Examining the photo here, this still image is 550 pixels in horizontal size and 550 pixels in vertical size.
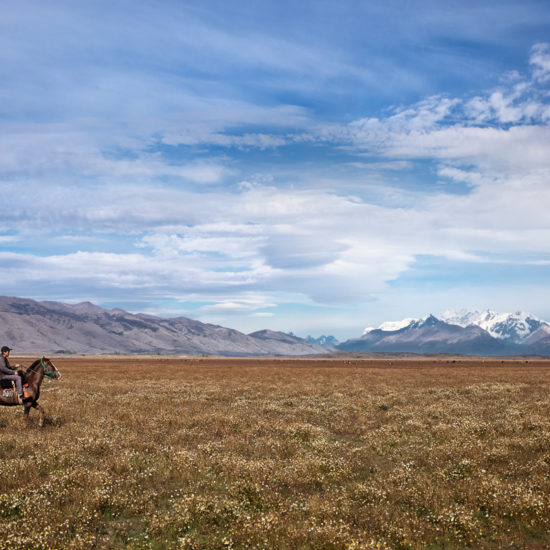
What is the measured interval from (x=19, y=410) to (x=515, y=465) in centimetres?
2503

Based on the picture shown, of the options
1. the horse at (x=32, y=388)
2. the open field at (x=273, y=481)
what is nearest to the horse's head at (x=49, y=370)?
the horse at (x=32, y=388)

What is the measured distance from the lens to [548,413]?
24.1 meters

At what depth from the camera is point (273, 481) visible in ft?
41.3

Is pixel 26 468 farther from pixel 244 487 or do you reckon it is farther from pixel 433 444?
pixel 433 444

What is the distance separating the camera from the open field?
366 inches

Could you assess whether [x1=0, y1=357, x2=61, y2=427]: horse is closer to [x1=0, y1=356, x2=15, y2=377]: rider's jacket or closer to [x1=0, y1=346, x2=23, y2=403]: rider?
[x1=0, y1=346, x2=23, y2=403]: rider

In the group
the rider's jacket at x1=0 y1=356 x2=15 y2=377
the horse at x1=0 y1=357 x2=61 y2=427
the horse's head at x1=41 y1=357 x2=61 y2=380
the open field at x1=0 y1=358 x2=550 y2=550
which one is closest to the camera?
the open field at x1=0 y1=358 x2=550 y2=550

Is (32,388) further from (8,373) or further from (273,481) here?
(273,481)

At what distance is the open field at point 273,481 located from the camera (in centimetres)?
930

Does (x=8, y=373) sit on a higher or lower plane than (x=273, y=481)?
higher

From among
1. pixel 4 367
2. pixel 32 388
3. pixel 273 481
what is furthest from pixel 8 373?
pixel 273 481

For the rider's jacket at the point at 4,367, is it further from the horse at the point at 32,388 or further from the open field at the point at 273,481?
the open field at the point at 273,481

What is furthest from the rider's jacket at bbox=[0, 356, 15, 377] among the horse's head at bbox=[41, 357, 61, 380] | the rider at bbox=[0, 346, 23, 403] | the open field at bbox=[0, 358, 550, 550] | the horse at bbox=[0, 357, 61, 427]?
the open field at bbox=[0, 358, 550, 550]

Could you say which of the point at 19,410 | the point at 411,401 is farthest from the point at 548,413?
the point at 19,410
